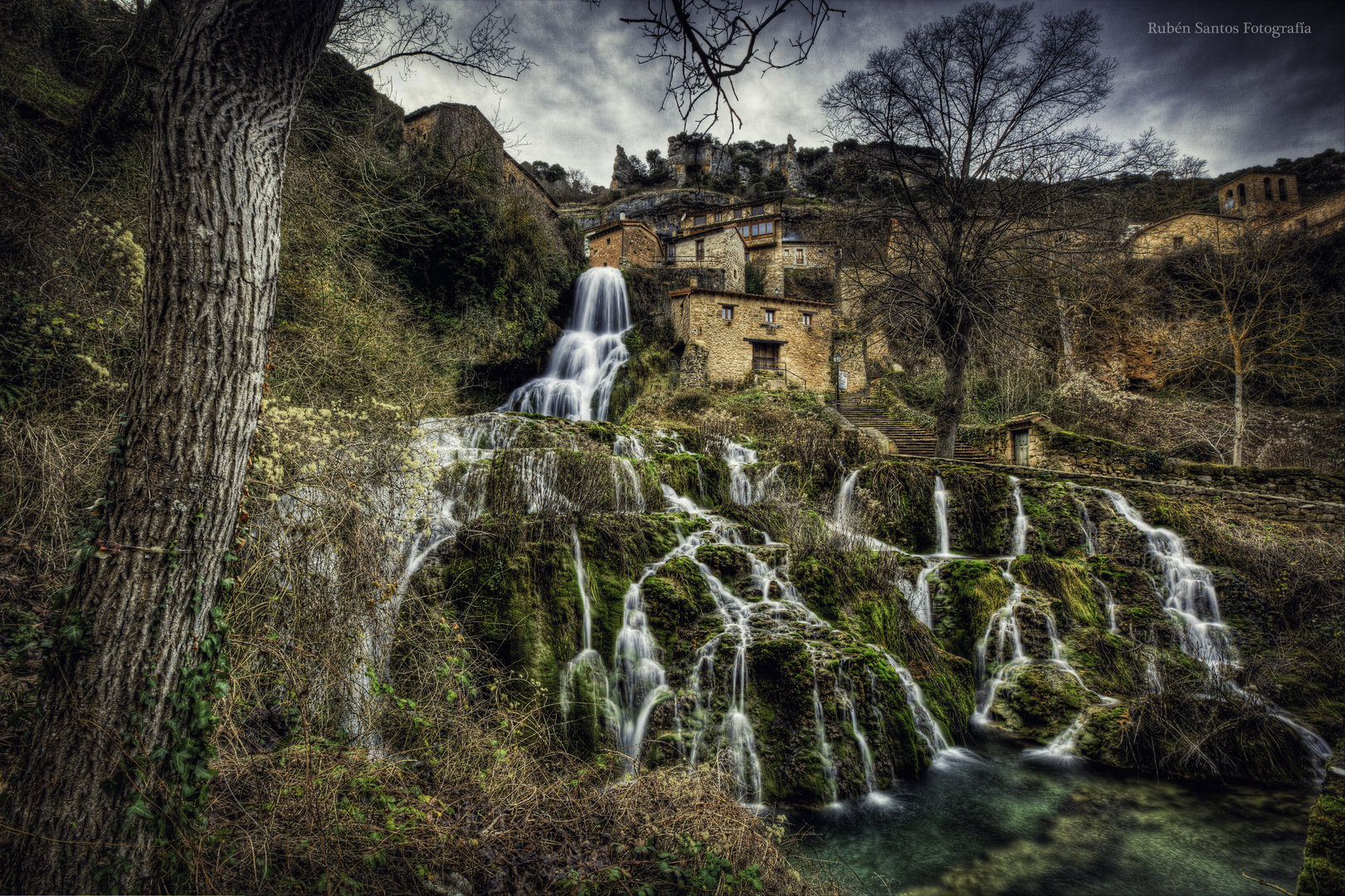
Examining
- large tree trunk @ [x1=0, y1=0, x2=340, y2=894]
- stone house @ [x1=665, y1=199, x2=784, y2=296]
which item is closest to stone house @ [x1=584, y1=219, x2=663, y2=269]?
stone house @ [x1=665, y1=199, x2=784, y2=296]

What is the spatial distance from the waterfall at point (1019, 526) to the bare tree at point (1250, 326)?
370 inches

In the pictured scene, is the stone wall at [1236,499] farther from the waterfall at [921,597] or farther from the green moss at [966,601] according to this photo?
the waterfall at [921,597]

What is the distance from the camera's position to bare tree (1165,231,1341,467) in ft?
48.7

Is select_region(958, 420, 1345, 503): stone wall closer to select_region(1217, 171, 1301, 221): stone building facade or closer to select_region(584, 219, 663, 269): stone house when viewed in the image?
select_region(584, 219, 663, 269): stone house

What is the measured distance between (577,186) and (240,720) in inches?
2733

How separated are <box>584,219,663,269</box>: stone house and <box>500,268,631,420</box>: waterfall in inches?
197

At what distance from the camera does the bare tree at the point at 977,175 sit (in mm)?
11719

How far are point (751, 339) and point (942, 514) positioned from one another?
15.4 metres

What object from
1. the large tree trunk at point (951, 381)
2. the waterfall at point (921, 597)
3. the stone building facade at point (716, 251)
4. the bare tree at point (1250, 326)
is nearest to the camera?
the waterfall at point (921, 597)

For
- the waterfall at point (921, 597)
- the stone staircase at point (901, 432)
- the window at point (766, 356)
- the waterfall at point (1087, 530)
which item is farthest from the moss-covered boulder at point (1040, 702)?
the window at point (766, 356)

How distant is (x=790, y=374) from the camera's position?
24.9m

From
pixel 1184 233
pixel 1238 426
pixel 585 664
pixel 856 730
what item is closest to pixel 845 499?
pixel 856 730

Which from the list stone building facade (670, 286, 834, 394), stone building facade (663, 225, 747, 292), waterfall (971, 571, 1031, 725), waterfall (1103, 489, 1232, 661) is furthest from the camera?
stone building facade (663, 225, 747, 292)

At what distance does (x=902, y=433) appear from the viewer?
1778 centimetres
